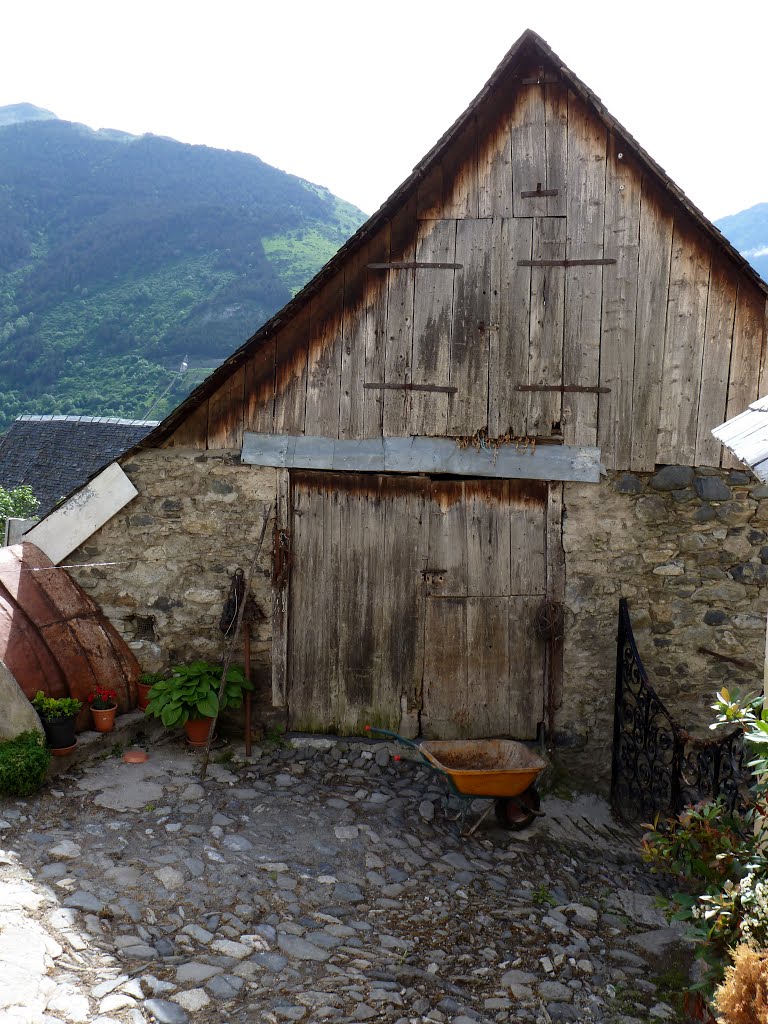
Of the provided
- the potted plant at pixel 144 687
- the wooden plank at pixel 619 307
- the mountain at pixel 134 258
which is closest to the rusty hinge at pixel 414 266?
the wooden plank at pixel 619 307

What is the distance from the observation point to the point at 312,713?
249 inches

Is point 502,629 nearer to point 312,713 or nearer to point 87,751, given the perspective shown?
point 312,713

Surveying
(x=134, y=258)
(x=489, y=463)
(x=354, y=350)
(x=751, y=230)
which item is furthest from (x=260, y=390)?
(x=751, y=230)

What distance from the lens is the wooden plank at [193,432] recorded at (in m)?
6.10

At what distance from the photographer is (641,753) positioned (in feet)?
19.7

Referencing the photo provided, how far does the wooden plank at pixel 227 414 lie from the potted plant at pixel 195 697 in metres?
1.65

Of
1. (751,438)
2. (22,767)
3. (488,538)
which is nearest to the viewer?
(751,438)

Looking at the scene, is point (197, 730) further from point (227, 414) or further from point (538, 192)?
point (538, 192)

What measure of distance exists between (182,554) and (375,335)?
217cm

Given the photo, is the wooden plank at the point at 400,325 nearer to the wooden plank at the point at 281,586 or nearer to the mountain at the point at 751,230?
the wooden plank at the point at 281,586

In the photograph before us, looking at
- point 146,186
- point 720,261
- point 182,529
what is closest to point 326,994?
point 182,529

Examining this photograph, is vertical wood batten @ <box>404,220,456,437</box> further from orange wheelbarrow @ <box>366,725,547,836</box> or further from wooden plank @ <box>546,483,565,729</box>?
orange wheelbarrow @ <box>366,725,547,836</box>

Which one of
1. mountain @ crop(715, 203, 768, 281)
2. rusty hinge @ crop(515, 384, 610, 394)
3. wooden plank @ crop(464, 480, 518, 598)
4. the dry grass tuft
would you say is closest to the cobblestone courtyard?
the dry grass tuft

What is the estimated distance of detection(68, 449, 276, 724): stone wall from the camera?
617cm
